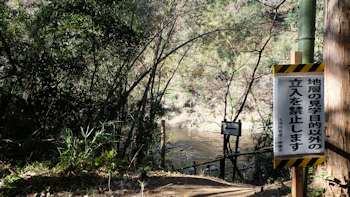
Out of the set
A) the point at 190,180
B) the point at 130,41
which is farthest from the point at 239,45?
the point at 190,180

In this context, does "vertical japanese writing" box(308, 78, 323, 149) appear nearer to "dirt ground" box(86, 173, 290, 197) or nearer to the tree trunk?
the tree trunk

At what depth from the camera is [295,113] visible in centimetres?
175

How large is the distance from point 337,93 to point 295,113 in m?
0.78

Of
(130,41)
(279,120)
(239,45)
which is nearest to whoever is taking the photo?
(279,120)

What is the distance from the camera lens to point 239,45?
10281 mm

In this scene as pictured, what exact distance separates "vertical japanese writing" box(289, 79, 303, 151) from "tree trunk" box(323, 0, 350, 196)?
72cm

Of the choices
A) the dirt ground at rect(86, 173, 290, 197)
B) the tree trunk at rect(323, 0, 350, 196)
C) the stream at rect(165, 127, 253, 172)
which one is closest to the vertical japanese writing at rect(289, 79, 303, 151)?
the tree trunk at rect(323, 0, 350, 196)

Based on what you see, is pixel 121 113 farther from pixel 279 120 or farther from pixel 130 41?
pixel 279 120

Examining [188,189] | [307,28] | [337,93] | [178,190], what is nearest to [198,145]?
[188,189]

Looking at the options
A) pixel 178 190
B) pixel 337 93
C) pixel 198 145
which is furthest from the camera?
pixel 198 145

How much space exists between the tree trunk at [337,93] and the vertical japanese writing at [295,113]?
0.72 m

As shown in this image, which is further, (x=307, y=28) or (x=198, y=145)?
(x=198, y=145)

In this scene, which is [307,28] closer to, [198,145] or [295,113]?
[295,113]

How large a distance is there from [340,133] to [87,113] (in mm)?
3996
